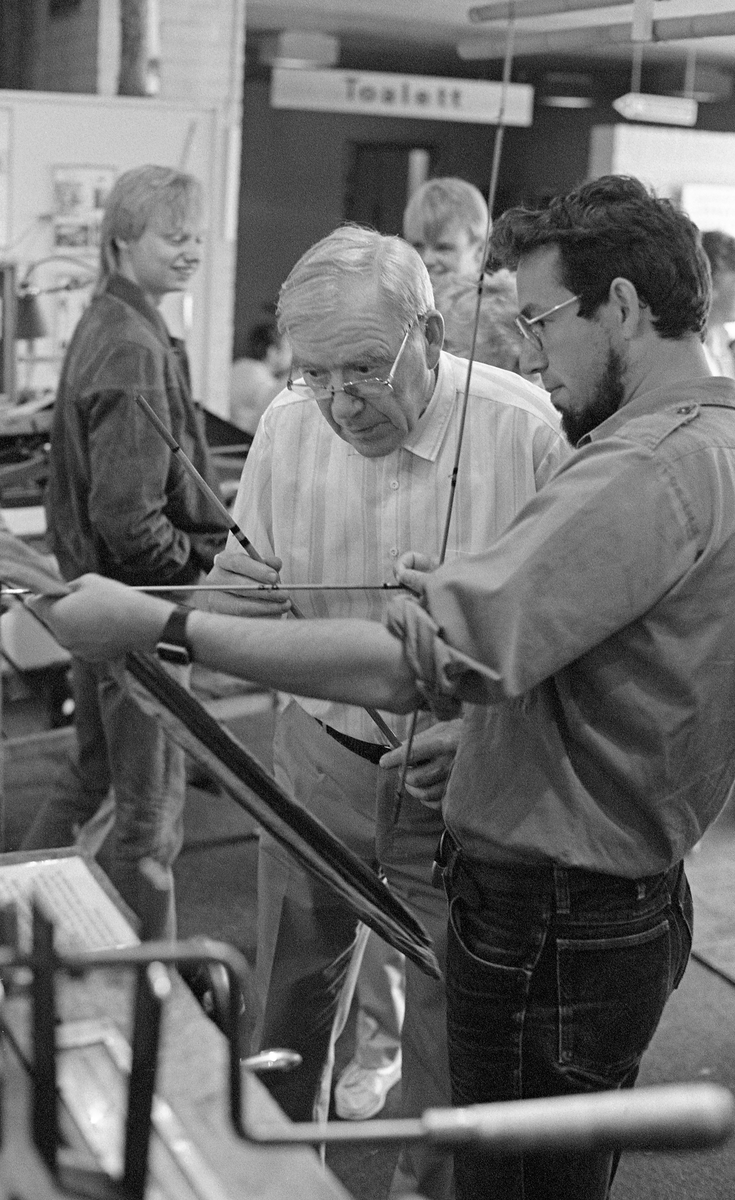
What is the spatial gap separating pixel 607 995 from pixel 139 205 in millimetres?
2097

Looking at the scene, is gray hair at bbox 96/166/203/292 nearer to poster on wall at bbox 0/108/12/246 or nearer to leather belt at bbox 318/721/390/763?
leather belt at bbox 318/721/390/763

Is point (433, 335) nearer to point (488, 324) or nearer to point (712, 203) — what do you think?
point (488, 324)

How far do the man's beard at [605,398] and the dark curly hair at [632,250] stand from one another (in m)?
0.06

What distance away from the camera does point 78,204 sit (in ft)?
17.4


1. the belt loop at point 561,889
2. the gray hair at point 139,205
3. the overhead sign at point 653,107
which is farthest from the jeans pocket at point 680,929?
the overhead sign at point 653,107

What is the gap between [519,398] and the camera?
79.3 inches

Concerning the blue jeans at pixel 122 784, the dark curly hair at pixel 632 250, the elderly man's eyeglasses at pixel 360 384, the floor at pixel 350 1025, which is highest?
the dark curly hair at pixel 632 250

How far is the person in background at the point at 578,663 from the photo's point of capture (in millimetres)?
1354

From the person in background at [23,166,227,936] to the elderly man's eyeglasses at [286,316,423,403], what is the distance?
105cm

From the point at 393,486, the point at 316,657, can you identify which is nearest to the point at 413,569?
the point at 393,486

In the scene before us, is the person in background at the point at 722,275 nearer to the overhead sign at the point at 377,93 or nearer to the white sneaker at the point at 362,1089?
the white sneaker at the point at 362,1089

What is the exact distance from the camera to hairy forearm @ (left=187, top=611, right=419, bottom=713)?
54.3 inches

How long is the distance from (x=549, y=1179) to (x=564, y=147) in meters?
13.7

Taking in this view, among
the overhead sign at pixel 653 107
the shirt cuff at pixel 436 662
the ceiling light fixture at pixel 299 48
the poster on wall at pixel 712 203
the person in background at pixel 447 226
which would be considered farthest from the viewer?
the ceiling light fixture at pixel 299 48
